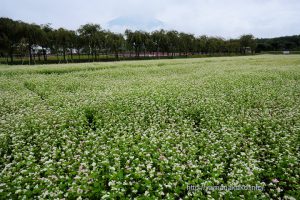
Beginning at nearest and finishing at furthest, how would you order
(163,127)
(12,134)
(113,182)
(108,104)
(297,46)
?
(113,182)
(12,134)
(163,127)
(108,104)
(297,46)

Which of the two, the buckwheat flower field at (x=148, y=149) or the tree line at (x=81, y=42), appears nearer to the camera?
→ the buckwheat flower field at (x=148, y=149)

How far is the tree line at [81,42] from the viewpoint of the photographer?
62822 mm

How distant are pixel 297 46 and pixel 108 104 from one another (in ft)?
677

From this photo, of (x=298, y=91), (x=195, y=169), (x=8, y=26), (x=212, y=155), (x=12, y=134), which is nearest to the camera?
(x=195, y=169)

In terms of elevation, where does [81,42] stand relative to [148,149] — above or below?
above

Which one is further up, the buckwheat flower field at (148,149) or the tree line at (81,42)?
the tree line at (81,42)

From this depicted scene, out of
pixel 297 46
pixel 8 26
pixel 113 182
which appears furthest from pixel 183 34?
pixel 297 46

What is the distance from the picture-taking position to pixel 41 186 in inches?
213

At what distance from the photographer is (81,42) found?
79.5 m

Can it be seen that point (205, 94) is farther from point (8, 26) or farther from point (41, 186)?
point (8, 26)

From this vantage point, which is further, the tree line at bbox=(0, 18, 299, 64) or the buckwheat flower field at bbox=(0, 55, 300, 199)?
the tree line at bbox=(0, 18, 299, 64)

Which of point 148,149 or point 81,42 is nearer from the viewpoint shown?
point 148,149

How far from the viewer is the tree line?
2473 inches

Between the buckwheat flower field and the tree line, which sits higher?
the tree line
